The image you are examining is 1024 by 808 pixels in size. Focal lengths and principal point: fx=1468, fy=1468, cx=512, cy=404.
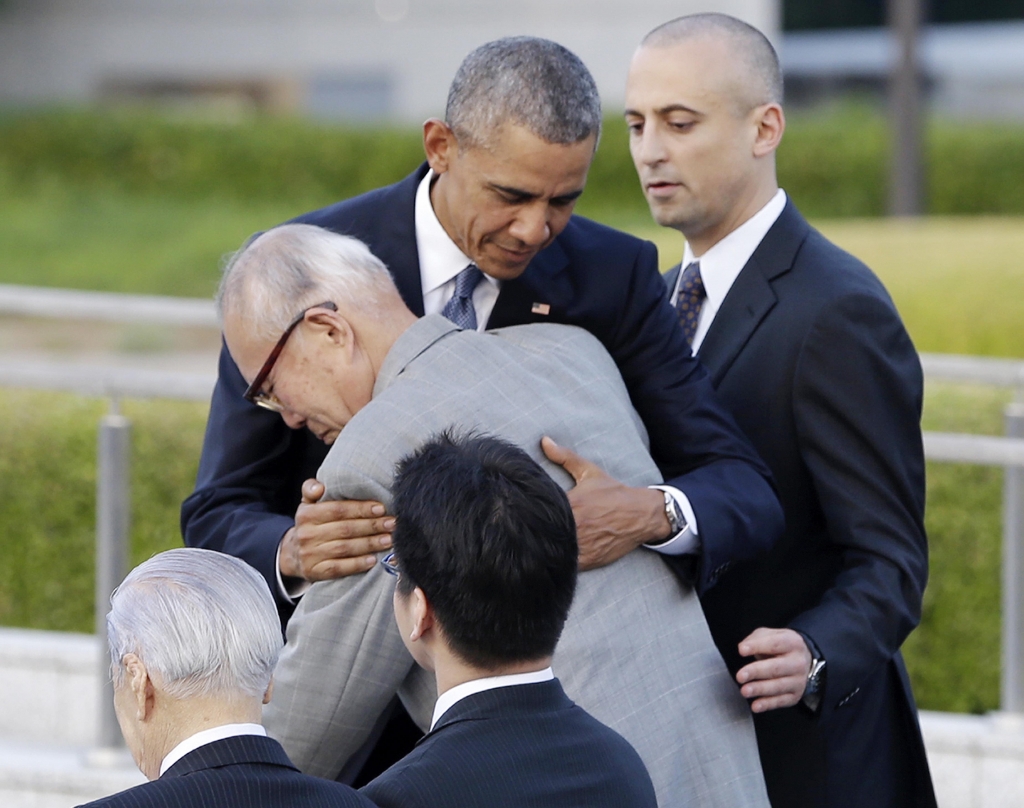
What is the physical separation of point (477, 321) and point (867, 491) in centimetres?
73

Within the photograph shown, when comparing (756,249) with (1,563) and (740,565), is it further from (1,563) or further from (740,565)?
(1,563)

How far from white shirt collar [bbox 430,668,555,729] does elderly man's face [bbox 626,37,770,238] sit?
4.22 feet

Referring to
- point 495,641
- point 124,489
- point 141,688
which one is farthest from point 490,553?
point 124,489

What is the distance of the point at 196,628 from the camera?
181 cm

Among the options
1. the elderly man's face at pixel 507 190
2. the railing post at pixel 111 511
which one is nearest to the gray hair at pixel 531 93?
the elderly man's face at pixel 507 190

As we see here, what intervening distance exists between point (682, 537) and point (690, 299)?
78cm

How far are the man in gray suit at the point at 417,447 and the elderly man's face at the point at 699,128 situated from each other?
2.01ft

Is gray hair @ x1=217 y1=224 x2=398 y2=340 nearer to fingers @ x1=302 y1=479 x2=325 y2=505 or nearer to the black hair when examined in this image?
fingers @ x1=302 y1=479 x2=325 y2=505

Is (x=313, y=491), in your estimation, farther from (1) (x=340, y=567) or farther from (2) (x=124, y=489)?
(2) (x=124, y=489)

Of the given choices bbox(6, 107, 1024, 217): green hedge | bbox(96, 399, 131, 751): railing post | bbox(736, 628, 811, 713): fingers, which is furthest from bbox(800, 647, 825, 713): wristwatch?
bbox(6, 107, 1024, 217): green hedge

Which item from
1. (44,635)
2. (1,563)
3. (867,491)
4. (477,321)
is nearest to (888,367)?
(867,491)

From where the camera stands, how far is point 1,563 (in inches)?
207

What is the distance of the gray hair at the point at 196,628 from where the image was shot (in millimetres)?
1801

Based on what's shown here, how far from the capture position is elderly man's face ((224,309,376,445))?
2246mm
